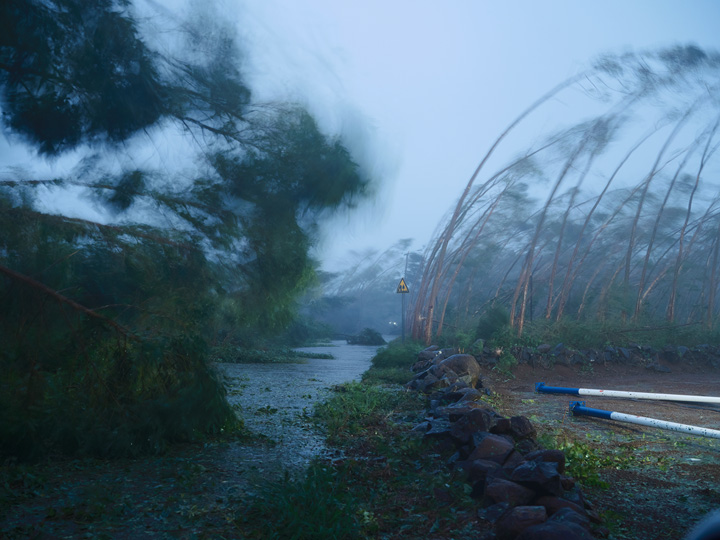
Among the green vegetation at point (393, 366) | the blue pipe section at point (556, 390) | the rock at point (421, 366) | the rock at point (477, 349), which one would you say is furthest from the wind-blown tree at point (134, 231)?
the rock at point (477, 349)

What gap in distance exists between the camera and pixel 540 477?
352 centimetres

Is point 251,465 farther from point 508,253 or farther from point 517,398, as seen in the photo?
point 508,253

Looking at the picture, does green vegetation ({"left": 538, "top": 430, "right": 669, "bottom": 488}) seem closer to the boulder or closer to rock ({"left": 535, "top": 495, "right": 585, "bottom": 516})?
rock ({"left": 535, "top": 495, "right": 585, "bottom": 516})

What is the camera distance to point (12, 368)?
14.5 feet

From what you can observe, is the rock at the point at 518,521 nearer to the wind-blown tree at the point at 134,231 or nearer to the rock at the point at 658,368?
the wind-blown tree at the point at 134,231

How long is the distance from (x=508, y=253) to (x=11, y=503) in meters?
31.3

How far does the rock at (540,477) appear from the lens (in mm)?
3484

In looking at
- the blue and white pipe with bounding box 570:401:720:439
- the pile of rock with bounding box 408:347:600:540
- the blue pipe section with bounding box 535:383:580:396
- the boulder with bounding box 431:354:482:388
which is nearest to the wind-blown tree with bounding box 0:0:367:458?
the pile of rock with bounding box 408:347:600:540

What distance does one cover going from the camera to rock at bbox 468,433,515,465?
4273 mm

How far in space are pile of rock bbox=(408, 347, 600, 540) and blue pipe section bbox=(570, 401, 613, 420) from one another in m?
2.13

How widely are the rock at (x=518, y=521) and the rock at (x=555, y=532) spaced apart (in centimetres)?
9

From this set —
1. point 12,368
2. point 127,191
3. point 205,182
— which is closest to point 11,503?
point 12,368

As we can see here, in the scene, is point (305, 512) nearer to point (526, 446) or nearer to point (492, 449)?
point (492, 449)

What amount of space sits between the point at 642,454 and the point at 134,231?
5630mm
